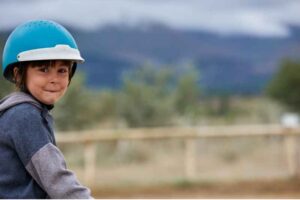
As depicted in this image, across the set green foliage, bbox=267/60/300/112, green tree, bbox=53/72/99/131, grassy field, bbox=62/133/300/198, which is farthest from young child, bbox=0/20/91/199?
green foliage, bbox=267/60/300/112

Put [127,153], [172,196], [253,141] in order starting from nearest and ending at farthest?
[172,196], [127,153], [253,141]

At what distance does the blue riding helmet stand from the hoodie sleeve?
0.56 feet

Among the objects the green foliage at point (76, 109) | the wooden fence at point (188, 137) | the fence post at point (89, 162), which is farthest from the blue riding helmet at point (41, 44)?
the green foliage at point (76, 109)

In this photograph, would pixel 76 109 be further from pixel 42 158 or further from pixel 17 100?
pixel 42 158

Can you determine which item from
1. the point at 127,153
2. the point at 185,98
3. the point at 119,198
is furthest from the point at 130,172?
the point at 185,98

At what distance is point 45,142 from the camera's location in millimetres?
1850

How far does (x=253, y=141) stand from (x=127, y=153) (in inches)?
128

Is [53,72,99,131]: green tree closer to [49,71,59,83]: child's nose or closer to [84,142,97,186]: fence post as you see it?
[84,142,97,186]: fence post

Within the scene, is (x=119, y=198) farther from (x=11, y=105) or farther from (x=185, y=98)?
(x=185, y=98)

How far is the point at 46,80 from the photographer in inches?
77.5

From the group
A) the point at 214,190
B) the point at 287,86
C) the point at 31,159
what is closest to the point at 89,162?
the point at 214,190

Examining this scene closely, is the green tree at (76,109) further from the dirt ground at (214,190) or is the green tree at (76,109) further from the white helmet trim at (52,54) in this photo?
the white helmet trim at (52,54)

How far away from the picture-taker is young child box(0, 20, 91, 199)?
1.83 m

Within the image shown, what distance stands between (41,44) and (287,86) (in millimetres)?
22499
